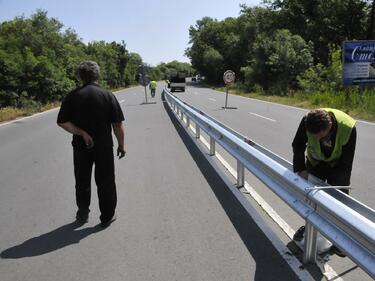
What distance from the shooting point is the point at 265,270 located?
4195 mm

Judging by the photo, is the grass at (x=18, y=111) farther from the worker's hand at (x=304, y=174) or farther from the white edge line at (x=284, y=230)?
the worker's hand at (x=304, y=174)

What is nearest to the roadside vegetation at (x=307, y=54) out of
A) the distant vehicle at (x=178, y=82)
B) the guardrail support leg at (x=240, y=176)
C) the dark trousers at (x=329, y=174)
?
the distant vehicle at (x=178, y=82)

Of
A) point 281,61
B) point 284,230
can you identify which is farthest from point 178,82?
point 284,230

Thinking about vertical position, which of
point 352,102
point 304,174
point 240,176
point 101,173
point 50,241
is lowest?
point 352,102

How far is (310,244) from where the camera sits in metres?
4.27

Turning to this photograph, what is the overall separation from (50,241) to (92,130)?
131cm

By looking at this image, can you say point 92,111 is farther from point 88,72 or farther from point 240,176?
point 240,176

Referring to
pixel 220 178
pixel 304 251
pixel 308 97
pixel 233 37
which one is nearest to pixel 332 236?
pixel 304 251

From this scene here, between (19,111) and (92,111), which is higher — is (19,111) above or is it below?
below

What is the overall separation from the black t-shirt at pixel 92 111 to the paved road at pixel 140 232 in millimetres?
1107

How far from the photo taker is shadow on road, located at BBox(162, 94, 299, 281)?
4.13 m

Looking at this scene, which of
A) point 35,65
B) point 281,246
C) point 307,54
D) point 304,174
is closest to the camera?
point 304,174

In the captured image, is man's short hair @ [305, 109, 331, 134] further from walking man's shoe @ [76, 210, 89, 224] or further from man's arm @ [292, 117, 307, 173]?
walking man's shoe @ [76, 210, 89, 224]

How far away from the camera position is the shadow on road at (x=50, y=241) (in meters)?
4.80
